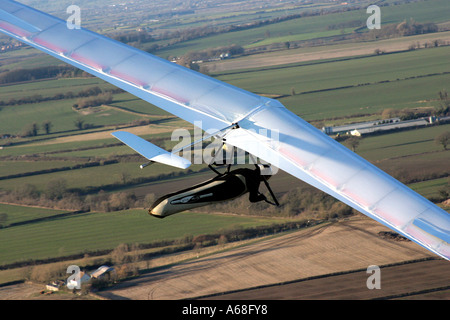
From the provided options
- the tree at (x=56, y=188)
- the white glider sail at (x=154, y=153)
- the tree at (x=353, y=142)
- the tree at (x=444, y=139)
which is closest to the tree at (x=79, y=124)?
the tree at (x=56, y=188)

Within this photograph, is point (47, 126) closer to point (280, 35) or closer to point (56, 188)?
point (56, 188)

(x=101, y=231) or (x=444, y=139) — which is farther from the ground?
(x=444, y=139)

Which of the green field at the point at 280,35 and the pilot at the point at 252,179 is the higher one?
the green field at the point at 280,35

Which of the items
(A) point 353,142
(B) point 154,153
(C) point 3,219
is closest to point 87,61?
(B) point 154,153

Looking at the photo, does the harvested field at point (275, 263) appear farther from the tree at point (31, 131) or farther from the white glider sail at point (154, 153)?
the tree at point (31, 131)

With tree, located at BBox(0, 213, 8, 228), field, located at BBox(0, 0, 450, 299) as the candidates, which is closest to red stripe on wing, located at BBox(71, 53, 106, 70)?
field, located at BBox(0, 0, 450, 299)

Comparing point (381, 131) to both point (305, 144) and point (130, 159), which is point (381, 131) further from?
point (305, 144)
